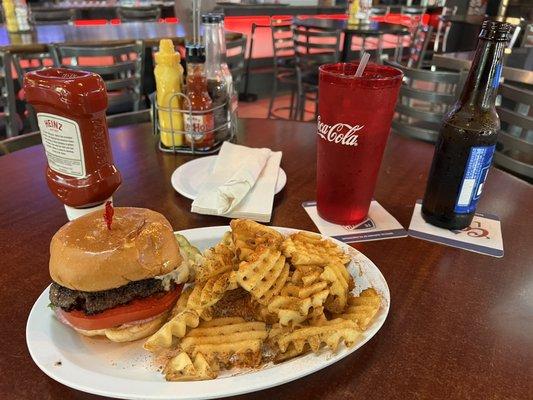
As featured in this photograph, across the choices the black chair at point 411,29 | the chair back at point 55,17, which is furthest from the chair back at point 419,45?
the chair back at point 55,17

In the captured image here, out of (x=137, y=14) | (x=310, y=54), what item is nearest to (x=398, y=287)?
(x=310, y=54)

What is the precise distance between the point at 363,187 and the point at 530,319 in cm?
47

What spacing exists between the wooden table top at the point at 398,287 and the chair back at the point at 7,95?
4.16ft

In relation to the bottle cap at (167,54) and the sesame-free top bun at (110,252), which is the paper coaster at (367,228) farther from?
the bottle cap at (167,54)

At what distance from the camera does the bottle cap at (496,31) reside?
935mm

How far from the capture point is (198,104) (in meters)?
1.53

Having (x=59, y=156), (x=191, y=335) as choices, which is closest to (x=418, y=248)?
(x=191, y=335)

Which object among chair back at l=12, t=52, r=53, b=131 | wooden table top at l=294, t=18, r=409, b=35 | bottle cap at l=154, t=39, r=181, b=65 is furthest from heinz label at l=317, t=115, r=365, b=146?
wooden table top at l=294, t=18, r=409, b=35

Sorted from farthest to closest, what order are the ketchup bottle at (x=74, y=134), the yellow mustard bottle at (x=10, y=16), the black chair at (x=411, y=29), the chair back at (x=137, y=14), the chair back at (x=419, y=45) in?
the chair back at (x=137, y=14) → the chair back at (x=419, y=45) → the black chair at (x=411, y=29) → the yellow mustard bottle at (x=10, y=16) → the ketchup bottle at (x=74, y=134)

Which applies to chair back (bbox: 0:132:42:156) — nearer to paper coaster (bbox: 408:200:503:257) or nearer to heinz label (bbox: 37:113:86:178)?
heinz label (bbox: 37:113:86:178)

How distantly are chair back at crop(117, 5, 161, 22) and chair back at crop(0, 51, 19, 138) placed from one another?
12.5ft

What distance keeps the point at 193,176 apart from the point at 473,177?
834 millimetres

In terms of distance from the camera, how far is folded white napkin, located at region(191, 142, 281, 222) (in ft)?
3.86

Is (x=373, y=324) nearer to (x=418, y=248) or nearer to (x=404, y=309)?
(x=404, y=309)
